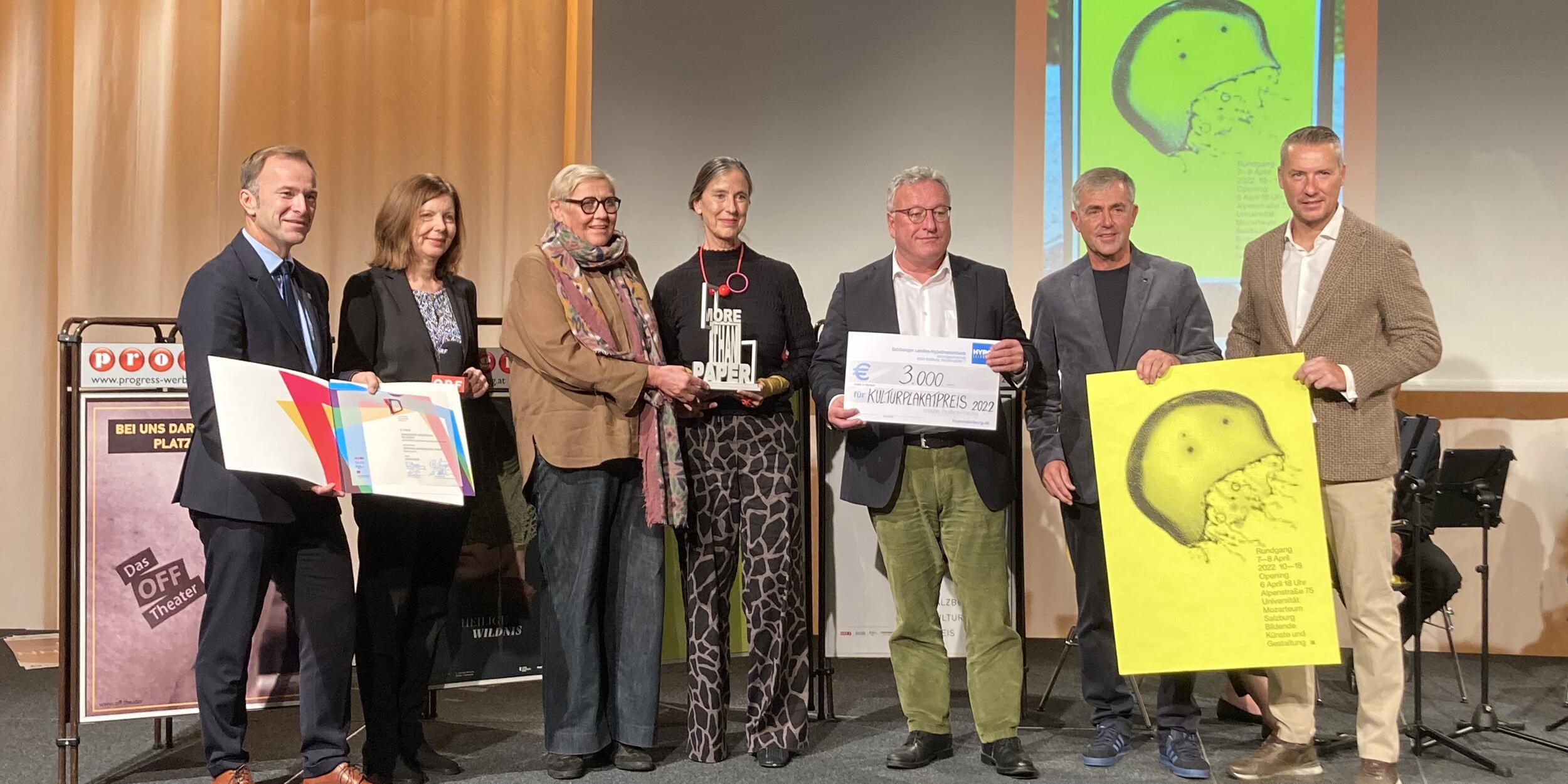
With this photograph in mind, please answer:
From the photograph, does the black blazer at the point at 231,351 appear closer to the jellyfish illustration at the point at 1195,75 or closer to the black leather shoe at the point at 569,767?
the black leather shoe at the point at 569,767

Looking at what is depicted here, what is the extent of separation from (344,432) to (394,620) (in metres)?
0.60

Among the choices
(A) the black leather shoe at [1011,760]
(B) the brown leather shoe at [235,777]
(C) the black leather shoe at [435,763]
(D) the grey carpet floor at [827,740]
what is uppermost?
(B) the brown leather shoe at [235,777]

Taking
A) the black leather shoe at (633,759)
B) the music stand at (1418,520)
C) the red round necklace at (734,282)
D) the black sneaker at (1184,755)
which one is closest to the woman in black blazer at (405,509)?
the black leather shoe at (633,759)

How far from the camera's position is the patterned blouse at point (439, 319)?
10.7 ft

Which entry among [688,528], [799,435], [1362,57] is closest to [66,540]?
[688,528]

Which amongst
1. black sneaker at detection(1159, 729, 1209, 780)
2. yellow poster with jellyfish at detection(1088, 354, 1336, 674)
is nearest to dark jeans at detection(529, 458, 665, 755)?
yellow poster with jellyfish at detection(1088, 354, 1336, 674)

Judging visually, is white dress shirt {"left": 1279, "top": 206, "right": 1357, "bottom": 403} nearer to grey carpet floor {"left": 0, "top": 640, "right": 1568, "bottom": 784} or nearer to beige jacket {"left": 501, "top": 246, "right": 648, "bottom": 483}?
grey carpet floor {"left": 0, "top": 640, "right": 1568, "bottom": 784}

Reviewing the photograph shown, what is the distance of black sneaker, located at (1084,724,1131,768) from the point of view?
10.9ft

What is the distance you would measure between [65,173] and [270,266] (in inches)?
136

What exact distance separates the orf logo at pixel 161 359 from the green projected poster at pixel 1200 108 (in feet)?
11.9

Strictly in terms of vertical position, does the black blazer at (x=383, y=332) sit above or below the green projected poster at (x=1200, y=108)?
below

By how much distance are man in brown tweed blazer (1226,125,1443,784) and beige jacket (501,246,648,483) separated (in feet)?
5.85

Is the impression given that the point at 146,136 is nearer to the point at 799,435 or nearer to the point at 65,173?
the point at 65,173

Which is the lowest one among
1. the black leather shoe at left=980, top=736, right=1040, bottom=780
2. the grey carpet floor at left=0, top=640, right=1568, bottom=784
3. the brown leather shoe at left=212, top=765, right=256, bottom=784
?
the grey carpet floor at left=0, top=640, right=1568, bottom=784
